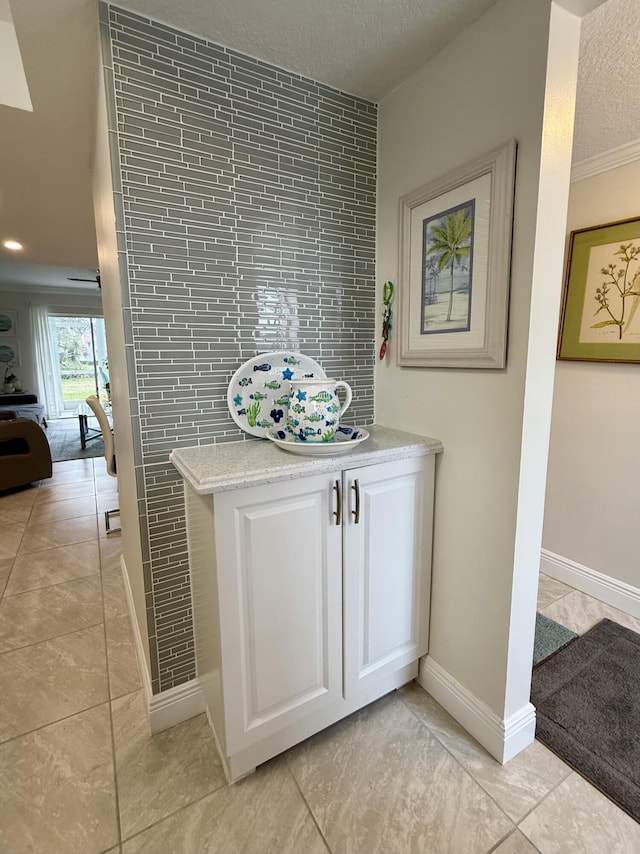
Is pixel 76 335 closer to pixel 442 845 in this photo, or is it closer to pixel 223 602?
pixel 223 602

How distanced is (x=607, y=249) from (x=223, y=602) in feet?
7.70

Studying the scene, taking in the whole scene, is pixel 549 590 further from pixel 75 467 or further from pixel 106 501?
pixel 75 467

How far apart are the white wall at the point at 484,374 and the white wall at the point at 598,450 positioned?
114 cm

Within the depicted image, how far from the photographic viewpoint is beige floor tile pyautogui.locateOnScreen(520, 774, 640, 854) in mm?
1059

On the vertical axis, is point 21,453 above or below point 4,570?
above

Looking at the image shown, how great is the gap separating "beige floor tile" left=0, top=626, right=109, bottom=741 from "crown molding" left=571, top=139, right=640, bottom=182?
3237mm

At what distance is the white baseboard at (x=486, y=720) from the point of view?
4.22 feet

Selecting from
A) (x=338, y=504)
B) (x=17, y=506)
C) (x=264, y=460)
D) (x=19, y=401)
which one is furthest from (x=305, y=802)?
(x=19, y=401)

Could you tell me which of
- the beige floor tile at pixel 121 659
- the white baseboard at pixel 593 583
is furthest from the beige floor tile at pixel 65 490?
the white baseboard at pixel 593 583

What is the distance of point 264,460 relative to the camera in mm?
1211

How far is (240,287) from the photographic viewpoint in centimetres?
140

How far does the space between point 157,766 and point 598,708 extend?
1552 mm

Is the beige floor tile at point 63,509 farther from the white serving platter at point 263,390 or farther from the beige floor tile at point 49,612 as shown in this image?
the white serving platter at point 263,390

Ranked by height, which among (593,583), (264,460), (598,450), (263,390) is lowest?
(593,583)
